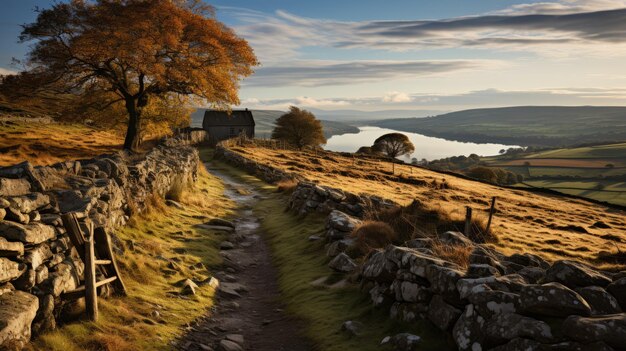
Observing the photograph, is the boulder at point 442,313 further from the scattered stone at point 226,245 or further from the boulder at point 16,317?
the scattered stone at point 226,245

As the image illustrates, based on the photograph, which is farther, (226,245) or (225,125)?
(225,125)

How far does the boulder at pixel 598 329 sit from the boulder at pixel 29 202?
371 inches

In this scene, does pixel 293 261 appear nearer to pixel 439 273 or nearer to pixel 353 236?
pixel 353 236

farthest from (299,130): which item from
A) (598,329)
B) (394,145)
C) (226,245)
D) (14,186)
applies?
(598,329)

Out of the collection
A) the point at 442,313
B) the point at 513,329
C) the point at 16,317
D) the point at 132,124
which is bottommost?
the point at 442,313

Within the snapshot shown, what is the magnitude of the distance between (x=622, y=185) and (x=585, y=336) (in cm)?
11621

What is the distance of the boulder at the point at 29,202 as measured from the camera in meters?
8.36

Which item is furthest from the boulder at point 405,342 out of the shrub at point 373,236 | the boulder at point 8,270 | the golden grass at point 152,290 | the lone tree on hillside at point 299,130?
the lone tree on hillside at point 299,130

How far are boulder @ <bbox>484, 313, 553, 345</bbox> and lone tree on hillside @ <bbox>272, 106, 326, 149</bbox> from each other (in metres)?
86.6

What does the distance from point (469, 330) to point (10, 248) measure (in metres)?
7.76

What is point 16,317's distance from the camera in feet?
22.5

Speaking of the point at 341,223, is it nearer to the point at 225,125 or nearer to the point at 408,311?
the point at 408,311

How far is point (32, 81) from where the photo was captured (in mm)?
28984

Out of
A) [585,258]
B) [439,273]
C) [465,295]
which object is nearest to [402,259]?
[439,273]
